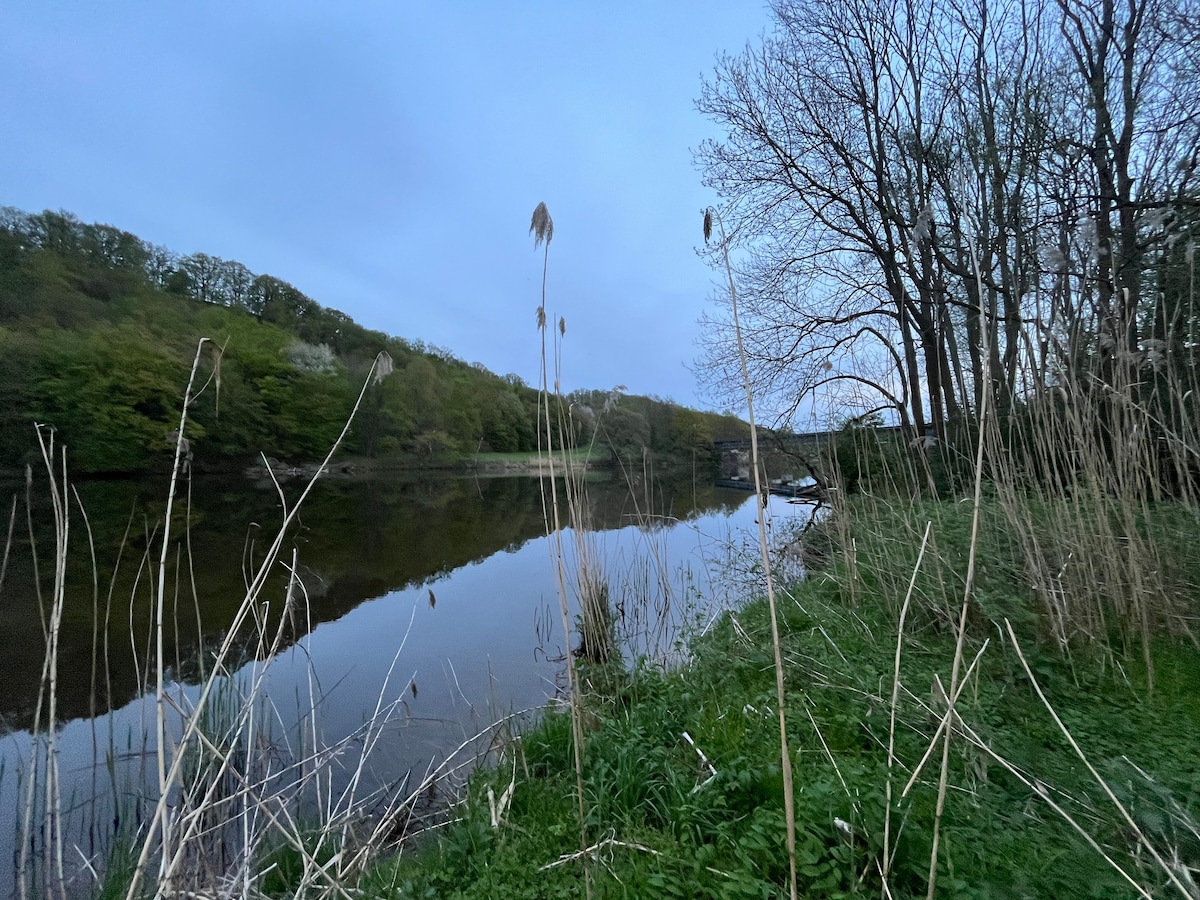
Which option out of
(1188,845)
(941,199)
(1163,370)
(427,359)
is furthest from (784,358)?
(1188,845)

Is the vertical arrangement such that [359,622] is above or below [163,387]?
below

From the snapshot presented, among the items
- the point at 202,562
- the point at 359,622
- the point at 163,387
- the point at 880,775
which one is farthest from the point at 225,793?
the point at 163,387

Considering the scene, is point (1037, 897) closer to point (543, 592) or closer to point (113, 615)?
point (543, 592)

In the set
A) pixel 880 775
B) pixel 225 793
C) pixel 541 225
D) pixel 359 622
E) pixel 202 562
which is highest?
pixel 541 225

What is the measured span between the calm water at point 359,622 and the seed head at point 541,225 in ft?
4.86

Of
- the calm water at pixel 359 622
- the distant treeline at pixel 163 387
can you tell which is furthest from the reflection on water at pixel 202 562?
the distant treeline at pixel 163 387

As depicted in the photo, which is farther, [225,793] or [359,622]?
[359,622]

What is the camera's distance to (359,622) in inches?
210

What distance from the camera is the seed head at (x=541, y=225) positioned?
1.62 meters

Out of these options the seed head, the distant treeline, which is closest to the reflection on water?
the seed head

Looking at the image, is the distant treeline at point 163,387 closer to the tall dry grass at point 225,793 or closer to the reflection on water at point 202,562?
Result: the reflection on water at point 202,562

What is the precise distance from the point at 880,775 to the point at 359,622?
196 inches

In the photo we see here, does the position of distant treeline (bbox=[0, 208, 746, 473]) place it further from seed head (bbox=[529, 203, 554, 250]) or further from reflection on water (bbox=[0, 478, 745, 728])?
seed head (bbox=[529, 203, 554, 250])

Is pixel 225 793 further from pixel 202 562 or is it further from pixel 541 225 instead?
pixel 202 562
